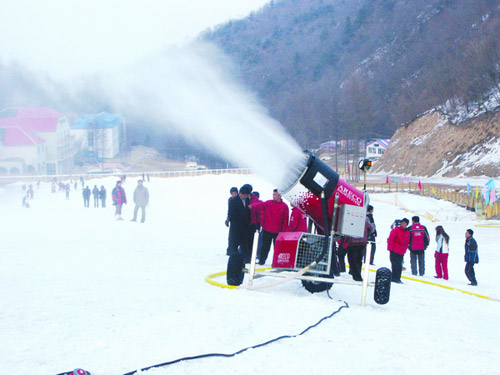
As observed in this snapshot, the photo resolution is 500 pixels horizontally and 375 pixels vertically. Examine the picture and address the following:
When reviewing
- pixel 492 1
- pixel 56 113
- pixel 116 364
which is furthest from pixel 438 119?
pixel 116 364

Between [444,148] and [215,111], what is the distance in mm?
49828

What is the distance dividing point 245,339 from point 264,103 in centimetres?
14402

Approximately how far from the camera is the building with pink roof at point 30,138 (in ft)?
156

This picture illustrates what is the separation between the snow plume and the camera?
1002cm

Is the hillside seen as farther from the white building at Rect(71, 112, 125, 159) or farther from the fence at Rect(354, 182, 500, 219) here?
the white building at Rect(71, 112, 125, 159)

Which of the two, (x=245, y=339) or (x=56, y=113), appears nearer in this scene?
(x=245, y=339)

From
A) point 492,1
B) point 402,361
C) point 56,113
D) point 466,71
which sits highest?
point 492,1

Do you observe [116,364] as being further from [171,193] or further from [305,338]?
[171,193]

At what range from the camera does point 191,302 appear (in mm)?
7891

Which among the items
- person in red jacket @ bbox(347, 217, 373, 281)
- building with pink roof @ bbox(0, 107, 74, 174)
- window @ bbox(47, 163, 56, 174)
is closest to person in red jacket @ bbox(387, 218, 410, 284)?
person in red jacket @ bbox(347, 217, 373, 281)

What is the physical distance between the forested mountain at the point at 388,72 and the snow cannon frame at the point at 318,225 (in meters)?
67.1

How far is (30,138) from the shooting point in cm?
4988

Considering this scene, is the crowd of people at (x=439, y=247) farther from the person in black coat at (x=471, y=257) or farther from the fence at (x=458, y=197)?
the fence at (x=458, y=197)

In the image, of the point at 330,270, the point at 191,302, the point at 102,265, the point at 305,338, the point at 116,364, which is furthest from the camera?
the point at 102,265
